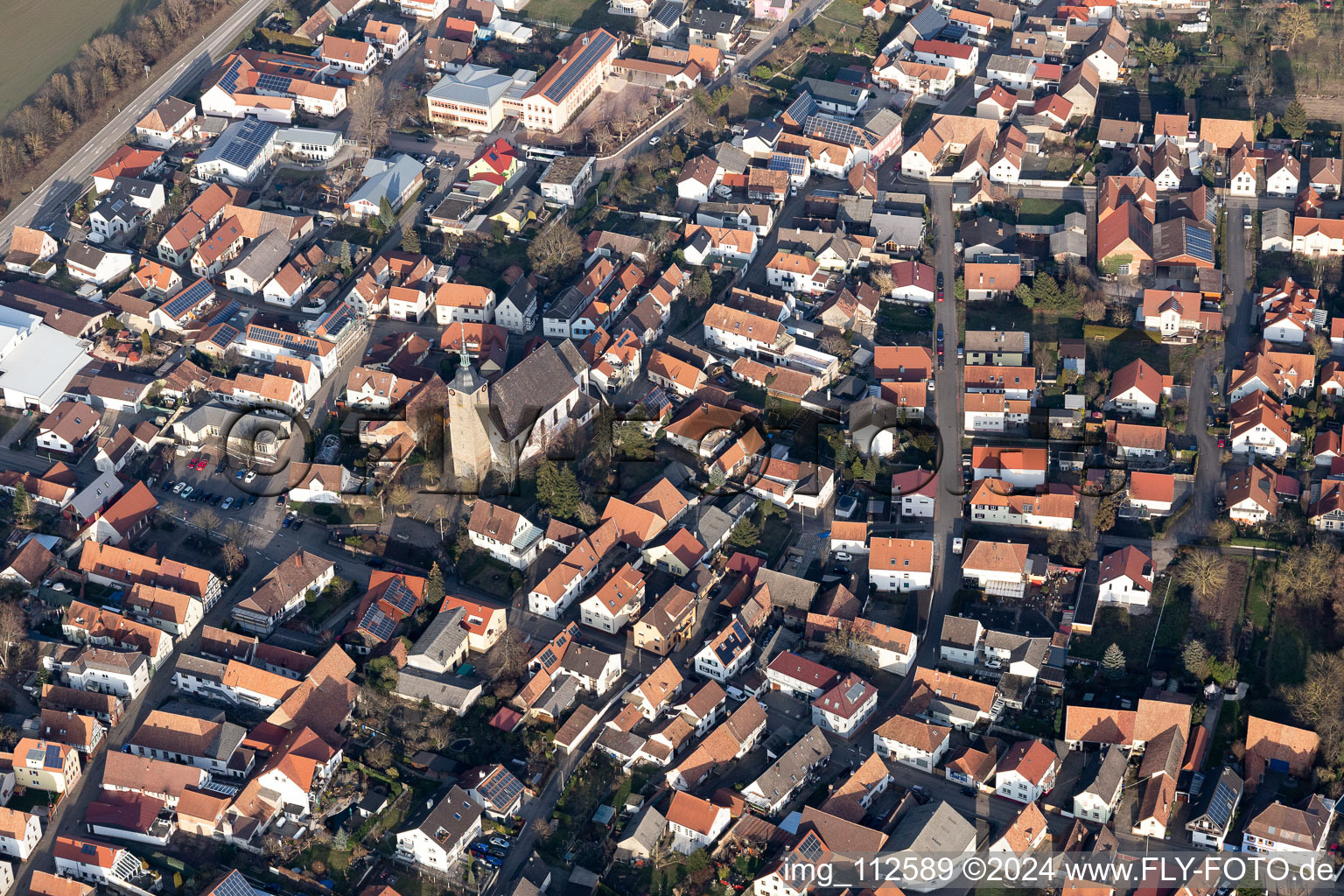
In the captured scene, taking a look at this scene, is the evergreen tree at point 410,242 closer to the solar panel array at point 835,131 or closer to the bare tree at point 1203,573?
the solar panel array at point 835,131

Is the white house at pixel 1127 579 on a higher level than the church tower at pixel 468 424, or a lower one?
lower

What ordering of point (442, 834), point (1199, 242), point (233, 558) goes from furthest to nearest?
point (1199, 242) < point (233, 558) < point (442, 834)

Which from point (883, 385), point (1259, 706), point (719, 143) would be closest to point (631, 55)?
point (719, 143)

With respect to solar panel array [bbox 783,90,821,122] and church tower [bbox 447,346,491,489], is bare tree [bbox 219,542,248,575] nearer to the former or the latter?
church tower [bbox 447,346,491,489]

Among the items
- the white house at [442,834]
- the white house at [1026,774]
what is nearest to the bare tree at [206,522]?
the white house at [442,834]

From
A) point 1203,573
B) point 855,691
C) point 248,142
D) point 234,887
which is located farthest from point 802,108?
point 234,887

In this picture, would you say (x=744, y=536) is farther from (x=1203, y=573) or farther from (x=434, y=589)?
(x=1203, y=573)
